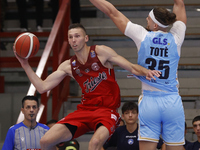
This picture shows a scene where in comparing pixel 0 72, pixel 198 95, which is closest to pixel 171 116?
pixel 198 95

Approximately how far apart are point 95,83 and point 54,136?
0.76 meters

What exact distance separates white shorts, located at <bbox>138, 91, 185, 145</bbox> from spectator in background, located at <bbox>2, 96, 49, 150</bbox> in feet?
6.62

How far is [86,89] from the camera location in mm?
4844

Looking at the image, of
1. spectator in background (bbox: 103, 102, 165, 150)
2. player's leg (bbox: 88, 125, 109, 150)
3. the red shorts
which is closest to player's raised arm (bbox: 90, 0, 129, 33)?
the red shorts

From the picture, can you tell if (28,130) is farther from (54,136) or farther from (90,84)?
(90,84)

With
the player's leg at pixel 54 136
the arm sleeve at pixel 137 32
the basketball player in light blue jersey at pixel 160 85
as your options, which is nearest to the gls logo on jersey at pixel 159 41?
the basketball player in light blue jersey at pixel 160 85

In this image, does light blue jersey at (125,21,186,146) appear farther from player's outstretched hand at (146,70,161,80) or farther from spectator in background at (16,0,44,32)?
spectator in background at (16,0,44,32)

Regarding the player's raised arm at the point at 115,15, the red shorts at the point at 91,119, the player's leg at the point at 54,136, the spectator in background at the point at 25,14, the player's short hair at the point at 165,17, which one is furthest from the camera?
the spectator in background at the point at 25,14

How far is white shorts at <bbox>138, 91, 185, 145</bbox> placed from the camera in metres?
4.18

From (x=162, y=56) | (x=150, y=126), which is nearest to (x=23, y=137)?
(x=150, y=126)

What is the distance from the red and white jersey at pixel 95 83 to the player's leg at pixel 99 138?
34 cm

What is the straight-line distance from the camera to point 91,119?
474 cm

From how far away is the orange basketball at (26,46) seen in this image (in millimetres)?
4773

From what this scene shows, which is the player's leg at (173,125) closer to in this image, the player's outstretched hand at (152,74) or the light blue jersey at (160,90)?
the light blue jersey at (160,90)
